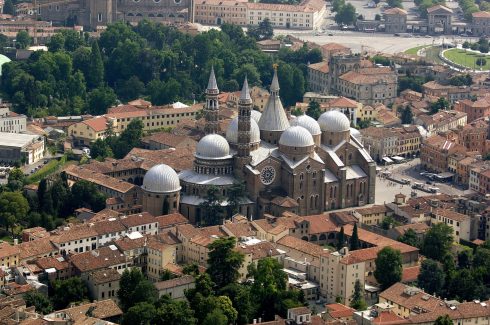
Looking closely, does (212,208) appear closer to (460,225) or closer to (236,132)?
(236,132)

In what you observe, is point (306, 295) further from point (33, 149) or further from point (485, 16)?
point (485, 16)

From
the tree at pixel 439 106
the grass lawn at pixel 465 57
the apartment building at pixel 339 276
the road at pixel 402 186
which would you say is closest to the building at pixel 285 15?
the grass lawn at pixel 465 57

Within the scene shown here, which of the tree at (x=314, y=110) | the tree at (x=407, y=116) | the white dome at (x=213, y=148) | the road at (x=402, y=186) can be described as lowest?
the road at (x=402, y=186)

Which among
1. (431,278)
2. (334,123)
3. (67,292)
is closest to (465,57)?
(334,123)

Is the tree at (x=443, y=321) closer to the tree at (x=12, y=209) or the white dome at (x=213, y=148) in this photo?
the white dome at (x=213, y=148)

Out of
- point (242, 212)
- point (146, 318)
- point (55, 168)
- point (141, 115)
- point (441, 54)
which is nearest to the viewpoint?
point (146, 318)

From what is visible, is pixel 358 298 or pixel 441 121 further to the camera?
pixel 441 121

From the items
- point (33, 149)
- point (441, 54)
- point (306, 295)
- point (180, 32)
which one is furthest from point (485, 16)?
point (306, 295)
